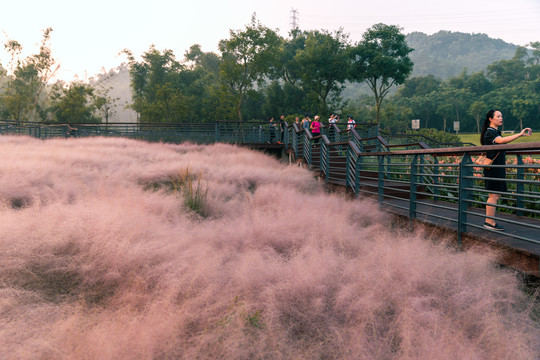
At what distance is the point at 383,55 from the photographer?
35219 millimetres

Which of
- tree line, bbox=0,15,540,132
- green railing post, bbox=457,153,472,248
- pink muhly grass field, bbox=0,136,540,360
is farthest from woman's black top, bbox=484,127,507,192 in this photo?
tree line, bbox=0,15,540,132

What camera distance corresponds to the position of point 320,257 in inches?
141

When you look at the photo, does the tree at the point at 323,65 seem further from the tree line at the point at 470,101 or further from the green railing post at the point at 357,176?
the green railing post at the point at 357,176

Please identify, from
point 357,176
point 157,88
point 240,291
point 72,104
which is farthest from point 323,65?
point 240,291

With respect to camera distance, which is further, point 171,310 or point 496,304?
point 496,304

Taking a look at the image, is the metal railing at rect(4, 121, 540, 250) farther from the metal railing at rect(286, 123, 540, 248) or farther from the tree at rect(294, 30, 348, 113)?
the tree at rect(294, 30, 348, 113)

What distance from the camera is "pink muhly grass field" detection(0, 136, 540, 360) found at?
2330 mm

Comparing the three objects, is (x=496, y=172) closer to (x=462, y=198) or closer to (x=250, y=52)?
(x=462, y=198)

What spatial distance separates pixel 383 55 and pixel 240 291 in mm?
36949

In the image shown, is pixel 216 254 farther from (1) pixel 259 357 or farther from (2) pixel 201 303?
(1) pixel 259 357

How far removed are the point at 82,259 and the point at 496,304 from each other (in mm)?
3774

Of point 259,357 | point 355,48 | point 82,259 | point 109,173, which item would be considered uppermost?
point 355,48

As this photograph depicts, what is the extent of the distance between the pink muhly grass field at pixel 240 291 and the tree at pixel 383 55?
33.4 m

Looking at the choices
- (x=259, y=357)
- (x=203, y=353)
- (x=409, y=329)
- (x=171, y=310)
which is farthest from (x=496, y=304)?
(x=171, y=310)
